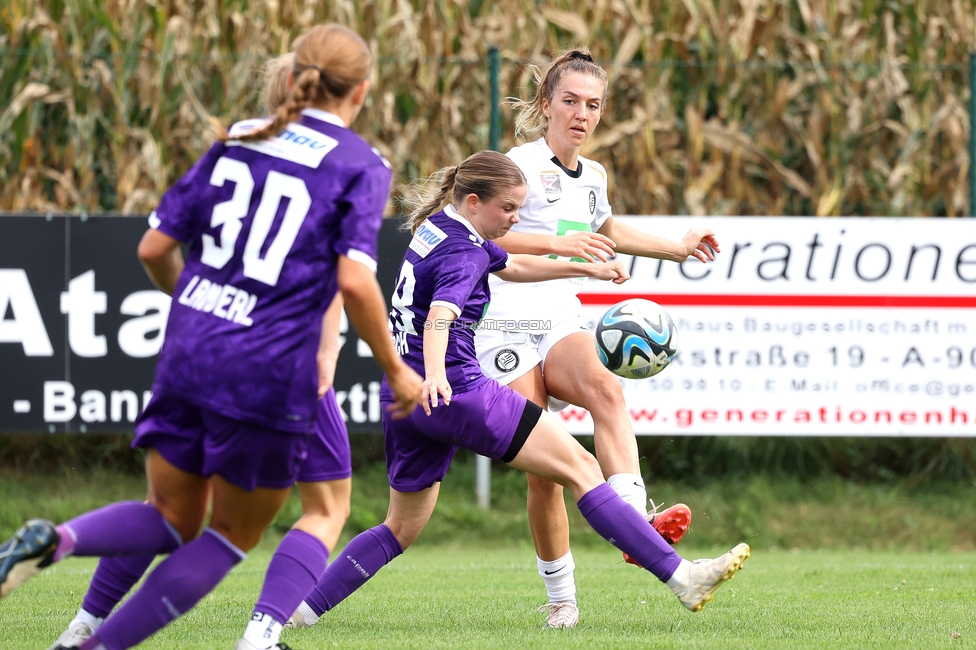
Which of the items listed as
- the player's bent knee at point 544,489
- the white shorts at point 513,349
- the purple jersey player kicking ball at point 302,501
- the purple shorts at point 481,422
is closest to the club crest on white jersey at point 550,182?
the white shorts at point 513,349

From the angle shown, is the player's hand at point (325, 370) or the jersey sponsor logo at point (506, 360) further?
the jersey sponsor logo at point (506, 360)

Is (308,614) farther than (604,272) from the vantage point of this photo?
Yes

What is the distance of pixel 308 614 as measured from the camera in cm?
481

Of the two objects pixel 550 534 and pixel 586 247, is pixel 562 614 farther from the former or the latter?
pixel 586 247

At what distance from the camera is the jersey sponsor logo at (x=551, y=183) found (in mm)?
5320

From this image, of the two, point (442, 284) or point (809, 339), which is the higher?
point (442, 284)

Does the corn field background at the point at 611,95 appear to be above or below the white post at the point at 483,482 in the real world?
above

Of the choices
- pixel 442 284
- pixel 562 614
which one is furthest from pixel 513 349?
pixel 562 614

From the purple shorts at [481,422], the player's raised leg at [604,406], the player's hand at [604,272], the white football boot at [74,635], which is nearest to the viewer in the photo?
the white football boot at [74,635]

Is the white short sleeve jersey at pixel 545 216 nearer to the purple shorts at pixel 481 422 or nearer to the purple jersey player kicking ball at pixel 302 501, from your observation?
the purple shorts at pixel 481 422

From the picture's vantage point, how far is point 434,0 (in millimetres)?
10203

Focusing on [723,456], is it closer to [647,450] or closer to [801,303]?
[647,450]

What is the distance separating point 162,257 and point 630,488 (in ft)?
7.28

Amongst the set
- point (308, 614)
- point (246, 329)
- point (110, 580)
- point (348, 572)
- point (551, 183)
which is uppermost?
point (551, 183)
